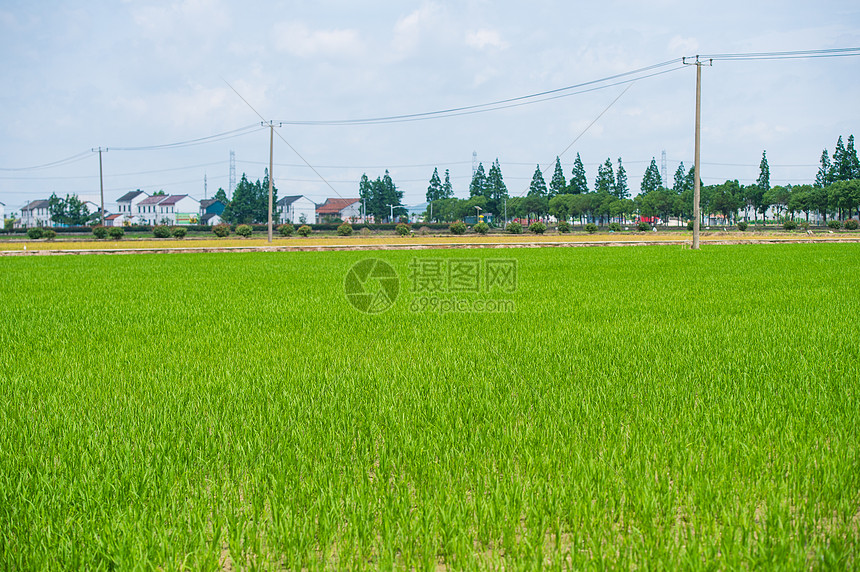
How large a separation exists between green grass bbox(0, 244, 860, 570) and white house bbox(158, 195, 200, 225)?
117155 mm

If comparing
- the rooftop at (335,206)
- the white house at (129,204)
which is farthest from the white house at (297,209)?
the white house at (129,204)

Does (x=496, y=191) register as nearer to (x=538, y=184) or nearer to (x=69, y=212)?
(x=538, y=184)

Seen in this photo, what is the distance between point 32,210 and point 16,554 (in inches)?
5926

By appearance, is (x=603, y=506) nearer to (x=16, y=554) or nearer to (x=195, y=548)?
(x=195, y=548)

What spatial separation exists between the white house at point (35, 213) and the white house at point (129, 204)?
12.4 m

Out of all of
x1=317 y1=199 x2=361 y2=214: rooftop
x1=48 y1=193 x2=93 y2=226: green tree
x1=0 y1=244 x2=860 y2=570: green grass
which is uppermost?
x1=317 y1=199 x2=361 y2=214: rooftop

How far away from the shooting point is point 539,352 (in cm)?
665

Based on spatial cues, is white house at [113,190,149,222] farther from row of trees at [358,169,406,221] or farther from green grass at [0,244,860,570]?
green grass at [0,244,860,570]

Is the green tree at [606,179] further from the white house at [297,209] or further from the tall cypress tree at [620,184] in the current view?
the white house at [297,209]

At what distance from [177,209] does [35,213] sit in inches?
1357

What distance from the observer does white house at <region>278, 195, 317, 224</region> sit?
128500 mm

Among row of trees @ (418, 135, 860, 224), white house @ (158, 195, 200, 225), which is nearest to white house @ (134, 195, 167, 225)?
white house @ (158, 195, 200, 225)

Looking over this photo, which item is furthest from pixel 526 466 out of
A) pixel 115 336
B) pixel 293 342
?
pixel 115 336

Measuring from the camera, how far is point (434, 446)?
365 centimetres
